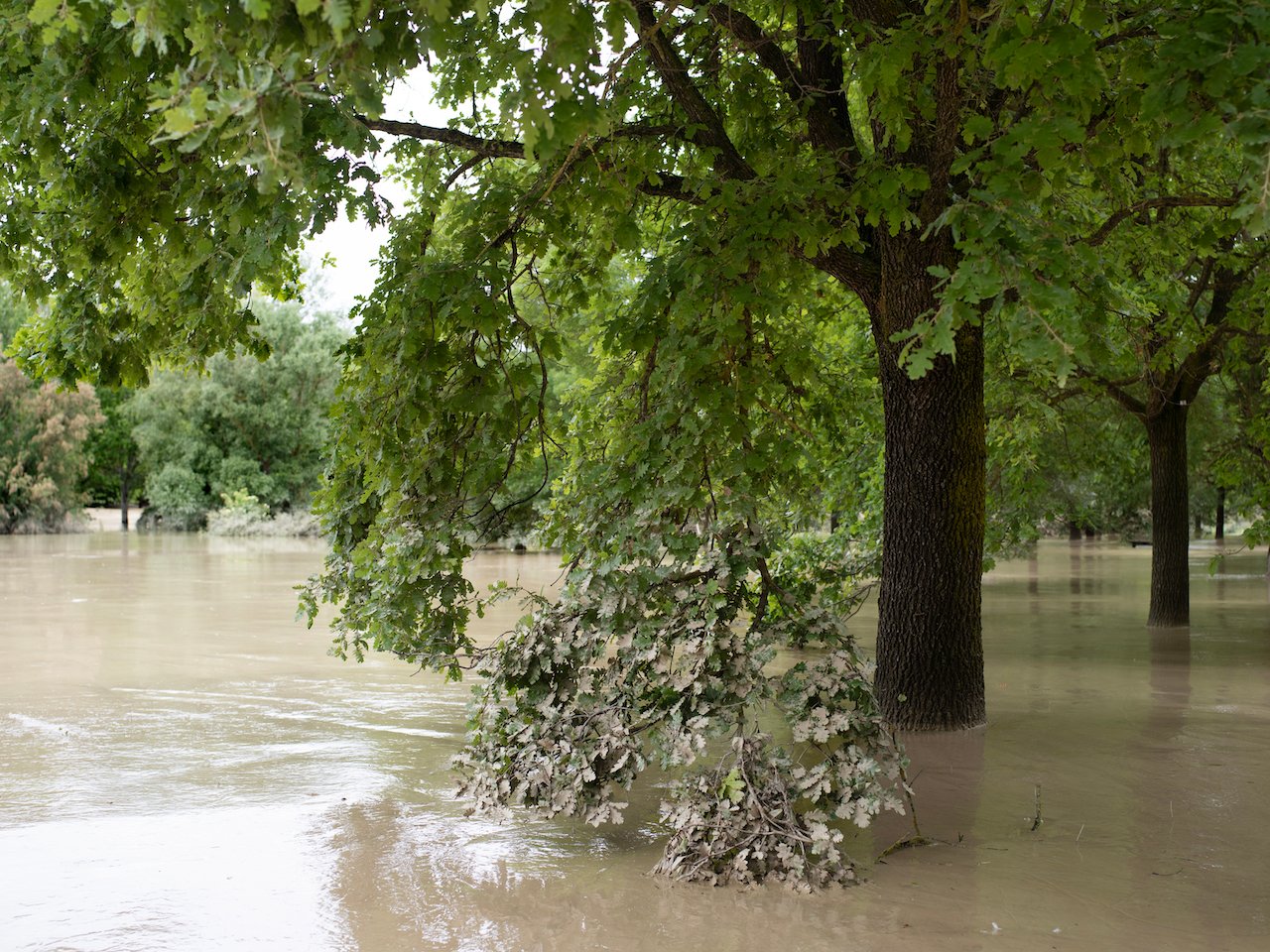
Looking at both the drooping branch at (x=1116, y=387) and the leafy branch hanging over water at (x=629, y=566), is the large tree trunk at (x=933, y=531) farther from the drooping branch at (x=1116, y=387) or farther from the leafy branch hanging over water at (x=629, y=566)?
the drooping branch at (x=1116, y=387)

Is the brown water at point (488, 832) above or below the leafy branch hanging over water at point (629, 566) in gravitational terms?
below

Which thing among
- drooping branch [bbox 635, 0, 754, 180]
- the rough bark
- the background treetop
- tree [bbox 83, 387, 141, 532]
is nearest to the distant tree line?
tree [bbox 83, 387, 141, 532]

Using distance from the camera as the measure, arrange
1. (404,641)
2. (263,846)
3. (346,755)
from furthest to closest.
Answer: (346,755) → (404,641) → (263,846)

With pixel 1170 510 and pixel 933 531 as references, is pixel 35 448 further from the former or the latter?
pixel 933 531

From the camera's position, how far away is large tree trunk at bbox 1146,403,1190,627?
15.9 m

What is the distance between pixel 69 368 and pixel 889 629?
6.14 m

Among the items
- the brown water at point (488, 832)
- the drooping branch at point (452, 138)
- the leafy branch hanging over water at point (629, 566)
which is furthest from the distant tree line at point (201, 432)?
the leafy branch hanging over water at point (629, 566)

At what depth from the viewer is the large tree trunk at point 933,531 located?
8.59 metres

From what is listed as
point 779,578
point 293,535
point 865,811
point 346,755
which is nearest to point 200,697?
point 346,755

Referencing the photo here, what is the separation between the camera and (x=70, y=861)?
241 inches

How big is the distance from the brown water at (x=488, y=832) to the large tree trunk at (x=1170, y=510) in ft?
9.19

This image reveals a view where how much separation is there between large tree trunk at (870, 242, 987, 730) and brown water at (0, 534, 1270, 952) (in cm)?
46

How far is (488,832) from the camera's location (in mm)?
6617

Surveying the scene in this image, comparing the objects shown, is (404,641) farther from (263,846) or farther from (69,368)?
(69,368)
